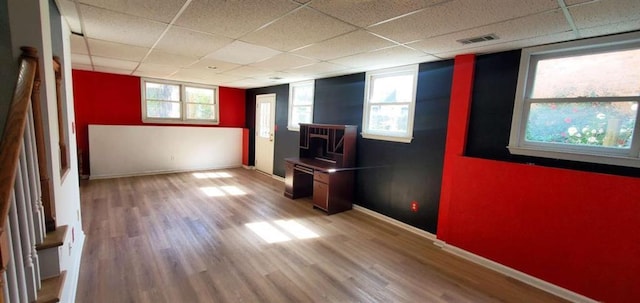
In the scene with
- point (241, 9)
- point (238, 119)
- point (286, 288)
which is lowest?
point (286, 288)

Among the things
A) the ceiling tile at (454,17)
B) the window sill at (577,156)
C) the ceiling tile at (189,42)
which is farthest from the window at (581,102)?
the ceiling tile at (189,42)

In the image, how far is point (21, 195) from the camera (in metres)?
1.12

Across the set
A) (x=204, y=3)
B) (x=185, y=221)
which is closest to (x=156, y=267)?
(x=185, y=221)

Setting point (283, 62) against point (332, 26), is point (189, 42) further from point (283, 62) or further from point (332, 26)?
point (332, 26)

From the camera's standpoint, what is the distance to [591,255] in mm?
2291

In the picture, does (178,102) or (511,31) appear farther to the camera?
(178,102)

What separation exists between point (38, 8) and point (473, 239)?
4.07m

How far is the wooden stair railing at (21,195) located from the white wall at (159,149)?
4884 millimetres

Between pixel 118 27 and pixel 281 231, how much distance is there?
284cm

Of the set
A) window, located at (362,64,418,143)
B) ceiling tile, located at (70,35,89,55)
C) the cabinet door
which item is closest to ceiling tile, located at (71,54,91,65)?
ceiling tile, located at (70,35,89,55)

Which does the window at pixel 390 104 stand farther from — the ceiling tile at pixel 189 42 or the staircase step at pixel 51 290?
the staircase step at pixel 51 290

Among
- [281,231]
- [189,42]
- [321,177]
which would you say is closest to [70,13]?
[189,42]

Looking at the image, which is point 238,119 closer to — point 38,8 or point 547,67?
point 38,8

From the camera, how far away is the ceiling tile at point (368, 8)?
1.84 m
